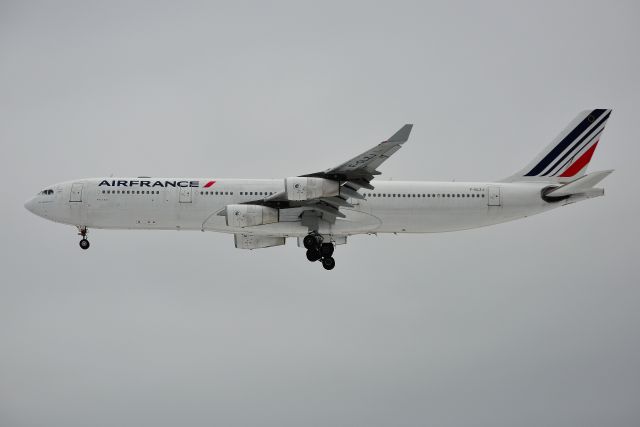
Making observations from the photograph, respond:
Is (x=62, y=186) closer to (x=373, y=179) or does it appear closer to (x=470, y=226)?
(x=373, y=179)

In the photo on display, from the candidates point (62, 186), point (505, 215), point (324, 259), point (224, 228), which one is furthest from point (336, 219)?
point (62, 186)

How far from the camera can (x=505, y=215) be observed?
59281 millimetres

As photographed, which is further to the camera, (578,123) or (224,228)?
(578,123)

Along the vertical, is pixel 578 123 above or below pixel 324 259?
above

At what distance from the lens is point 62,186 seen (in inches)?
2357

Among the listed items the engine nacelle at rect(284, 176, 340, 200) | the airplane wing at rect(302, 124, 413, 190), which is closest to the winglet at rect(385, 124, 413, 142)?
the airplane wing at rect(302, 124, 413, 190)

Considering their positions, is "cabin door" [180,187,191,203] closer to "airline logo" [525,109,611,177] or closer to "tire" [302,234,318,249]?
"tire" [302,234,318,249]

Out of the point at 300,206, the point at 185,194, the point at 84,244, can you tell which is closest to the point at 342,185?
the point at 300,206

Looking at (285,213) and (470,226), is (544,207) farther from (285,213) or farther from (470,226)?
(285,213)

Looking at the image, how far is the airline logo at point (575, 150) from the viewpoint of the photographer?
61.1 m

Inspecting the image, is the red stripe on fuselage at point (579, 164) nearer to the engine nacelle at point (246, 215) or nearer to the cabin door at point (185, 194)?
the engine nacelle at point (246, 215)

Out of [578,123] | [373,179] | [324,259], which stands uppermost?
[578,123]

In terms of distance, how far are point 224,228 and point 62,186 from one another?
34.2 ft

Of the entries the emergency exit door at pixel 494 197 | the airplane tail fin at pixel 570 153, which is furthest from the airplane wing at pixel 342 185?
the airplane tail fin at pixel 570 153
